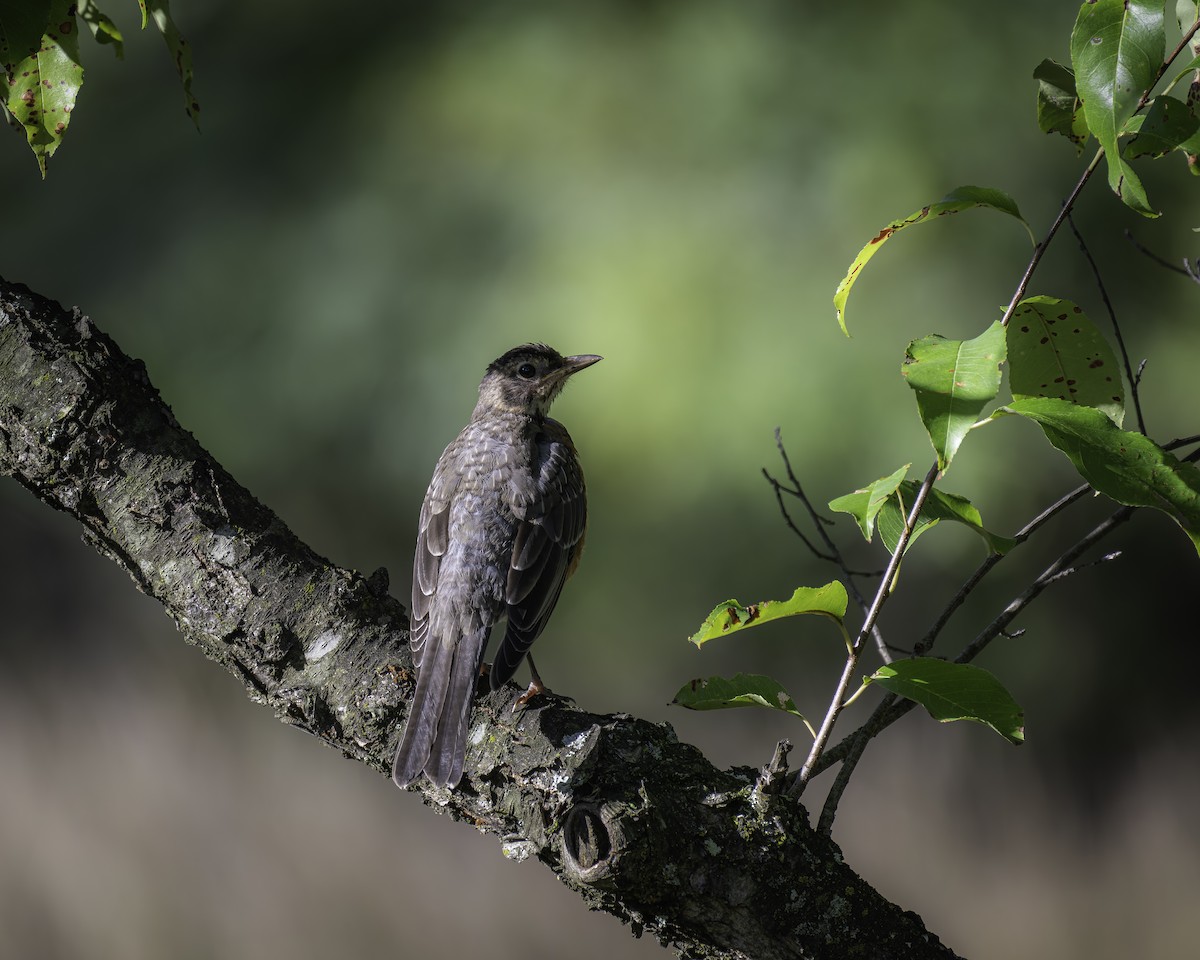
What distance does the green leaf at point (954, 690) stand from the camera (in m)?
1.76

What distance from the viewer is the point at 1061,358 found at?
6.13 ft

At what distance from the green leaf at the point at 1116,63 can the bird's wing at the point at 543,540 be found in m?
1.97

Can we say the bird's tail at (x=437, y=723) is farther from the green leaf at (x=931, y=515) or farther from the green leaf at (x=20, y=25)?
the green leaf at (x=20, y=25)

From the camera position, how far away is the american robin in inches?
108

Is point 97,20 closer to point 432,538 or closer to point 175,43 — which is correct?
point 175,43

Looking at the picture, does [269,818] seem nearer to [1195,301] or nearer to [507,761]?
[507,761]

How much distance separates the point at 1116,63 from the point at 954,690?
95cm

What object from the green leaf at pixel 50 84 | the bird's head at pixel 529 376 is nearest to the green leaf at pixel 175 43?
the green leaf at pixel 50 84

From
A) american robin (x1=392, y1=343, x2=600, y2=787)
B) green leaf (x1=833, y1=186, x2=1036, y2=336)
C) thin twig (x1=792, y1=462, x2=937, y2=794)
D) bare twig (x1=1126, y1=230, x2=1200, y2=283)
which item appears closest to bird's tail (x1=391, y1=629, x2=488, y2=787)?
american robin (x1=392, y1=343, x2=600, y2=787)

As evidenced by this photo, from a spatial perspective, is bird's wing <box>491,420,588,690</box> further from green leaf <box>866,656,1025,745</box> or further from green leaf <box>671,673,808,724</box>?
green leaf <box>866,656,1025,745</box>

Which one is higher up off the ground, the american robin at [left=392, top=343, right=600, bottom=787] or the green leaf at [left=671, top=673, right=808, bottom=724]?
the american robin at [left=392, top=343, right=600, bottom=787]

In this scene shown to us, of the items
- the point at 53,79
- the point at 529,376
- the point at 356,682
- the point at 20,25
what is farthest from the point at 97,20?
the point at 529,376

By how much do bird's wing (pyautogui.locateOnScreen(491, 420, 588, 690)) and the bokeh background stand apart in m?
1.49

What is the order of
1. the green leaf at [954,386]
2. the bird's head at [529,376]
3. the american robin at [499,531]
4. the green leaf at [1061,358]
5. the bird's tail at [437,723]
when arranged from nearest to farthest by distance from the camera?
the green leaf at [954,386]
the green leaf at [1061,358]
the bird's tail at [437,723]
the american robin at [499,531]
the bird's head at [529,376]
